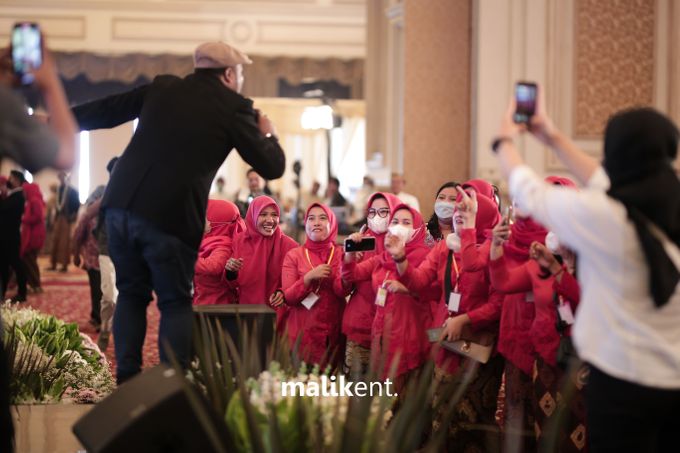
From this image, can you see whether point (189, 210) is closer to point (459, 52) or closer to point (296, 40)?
point (459, 52)

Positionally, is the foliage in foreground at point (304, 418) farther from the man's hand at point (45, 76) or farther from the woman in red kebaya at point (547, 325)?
the woman in red kebaya at point (547, 325)

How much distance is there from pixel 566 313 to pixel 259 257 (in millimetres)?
1986

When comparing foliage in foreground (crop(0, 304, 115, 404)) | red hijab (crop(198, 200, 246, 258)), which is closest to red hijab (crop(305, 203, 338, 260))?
red hijab (crop(198, 200, 246, 258))

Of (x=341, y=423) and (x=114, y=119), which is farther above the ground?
(x=114, y=119)

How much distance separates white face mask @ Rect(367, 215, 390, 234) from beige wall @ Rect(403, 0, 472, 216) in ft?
14.4

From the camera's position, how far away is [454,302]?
4180mm

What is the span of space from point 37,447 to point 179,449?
175 cm

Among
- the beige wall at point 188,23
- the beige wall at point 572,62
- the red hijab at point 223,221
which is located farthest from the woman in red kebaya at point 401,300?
the beige wall at point 188,23

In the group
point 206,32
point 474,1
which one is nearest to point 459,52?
point 474,1

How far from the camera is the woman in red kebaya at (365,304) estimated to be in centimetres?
473

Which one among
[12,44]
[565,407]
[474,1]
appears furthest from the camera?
[474,1]

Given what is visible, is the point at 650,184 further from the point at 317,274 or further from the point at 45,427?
the point at 45,427

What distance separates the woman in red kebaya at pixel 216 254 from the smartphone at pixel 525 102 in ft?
9.29

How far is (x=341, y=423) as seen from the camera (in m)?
2.44
